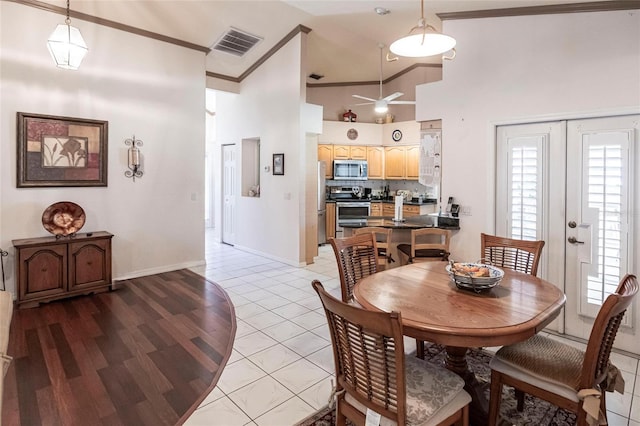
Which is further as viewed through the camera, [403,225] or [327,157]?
[327,157]

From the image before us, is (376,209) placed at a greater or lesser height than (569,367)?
greater

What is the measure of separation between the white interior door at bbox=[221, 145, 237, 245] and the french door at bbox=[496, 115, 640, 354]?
5.28m

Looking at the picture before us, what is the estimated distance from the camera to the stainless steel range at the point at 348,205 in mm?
7609

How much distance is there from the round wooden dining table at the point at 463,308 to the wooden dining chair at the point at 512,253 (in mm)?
384

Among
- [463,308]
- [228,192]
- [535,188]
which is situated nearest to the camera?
[463,308]

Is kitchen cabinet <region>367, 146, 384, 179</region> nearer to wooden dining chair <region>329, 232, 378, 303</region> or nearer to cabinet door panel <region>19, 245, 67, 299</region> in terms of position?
wooden dining chair <region>329, 232, 378, 303</region>

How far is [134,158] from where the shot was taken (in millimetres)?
4938

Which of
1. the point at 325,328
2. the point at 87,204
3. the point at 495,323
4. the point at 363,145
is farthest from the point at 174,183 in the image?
the point at 495,323

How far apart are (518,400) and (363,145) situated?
21.1 feet

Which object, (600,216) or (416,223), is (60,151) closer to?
(416,223)

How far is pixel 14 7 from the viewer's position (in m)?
4.08

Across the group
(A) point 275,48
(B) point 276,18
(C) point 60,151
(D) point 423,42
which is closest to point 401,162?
(A) point 275,48

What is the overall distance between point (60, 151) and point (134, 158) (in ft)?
2.73

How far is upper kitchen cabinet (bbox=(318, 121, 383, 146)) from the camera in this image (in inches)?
305
